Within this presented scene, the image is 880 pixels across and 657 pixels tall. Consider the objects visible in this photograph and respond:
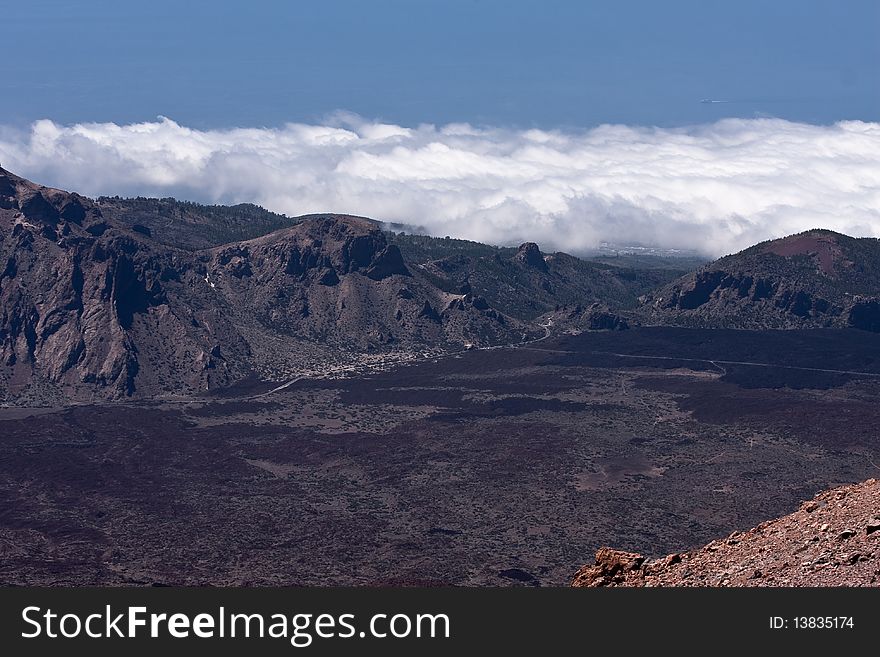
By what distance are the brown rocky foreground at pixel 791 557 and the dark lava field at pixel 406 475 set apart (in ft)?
162

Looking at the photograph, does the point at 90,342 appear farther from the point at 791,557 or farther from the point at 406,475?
the point at 791,557

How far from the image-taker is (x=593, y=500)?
11562 cm

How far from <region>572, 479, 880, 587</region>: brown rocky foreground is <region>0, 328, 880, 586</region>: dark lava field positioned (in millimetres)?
49369

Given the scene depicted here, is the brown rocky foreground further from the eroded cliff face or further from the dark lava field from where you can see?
the eroded cliff face

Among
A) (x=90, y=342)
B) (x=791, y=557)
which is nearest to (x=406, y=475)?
(x=90, y=342)

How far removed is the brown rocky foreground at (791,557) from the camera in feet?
105

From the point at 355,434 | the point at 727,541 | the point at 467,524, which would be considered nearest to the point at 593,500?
the point at 467,524

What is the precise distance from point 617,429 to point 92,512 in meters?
70.4

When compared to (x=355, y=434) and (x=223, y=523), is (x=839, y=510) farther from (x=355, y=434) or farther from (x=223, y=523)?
(x=355, y=434)

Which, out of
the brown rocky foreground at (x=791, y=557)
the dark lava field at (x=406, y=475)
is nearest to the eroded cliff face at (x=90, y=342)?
the dark lava field at (x=406, y=475)

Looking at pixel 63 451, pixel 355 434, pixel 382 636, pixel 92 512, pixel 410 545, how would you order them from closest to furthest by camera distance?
1. pixel 382 636
2. pixel 410 545
3. pixel 92 512
4. pixel 63 451
5. pixel 355 434

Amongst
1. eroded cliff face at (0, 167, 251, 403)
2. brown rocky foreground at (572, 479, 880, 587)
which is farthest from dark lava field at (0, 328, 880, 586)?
brown rocky foreground at (572, 479, 880, 587)

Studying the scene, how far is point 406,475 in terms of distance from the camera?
12812cm

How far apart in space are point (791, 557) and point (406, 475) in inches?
3761
